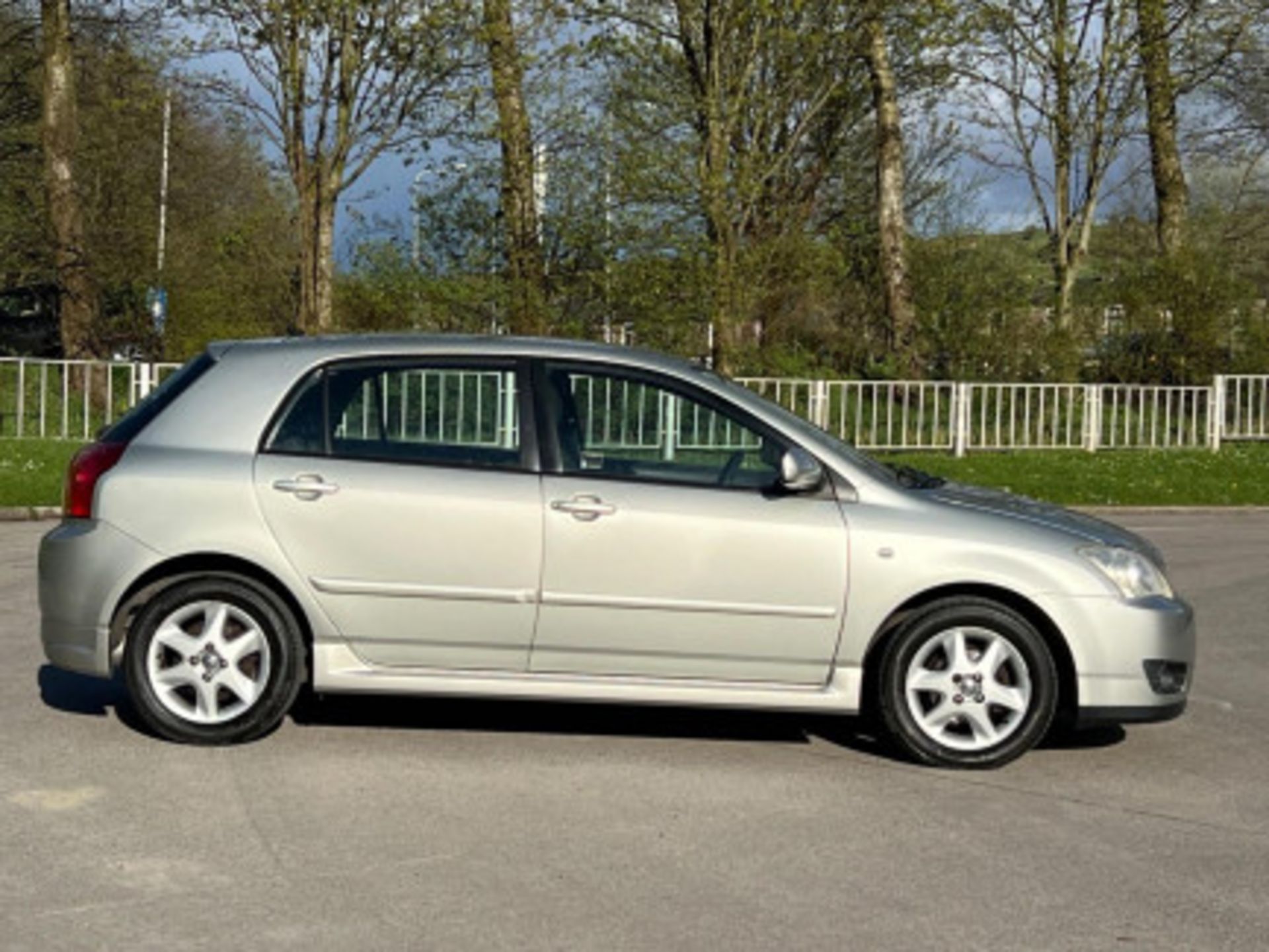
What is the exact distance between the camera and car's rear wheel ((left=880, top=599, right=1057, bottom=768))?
6660 mm

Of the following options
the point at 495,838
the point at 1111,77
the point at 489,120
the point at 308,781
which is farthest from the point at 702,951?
the point at 1111,77

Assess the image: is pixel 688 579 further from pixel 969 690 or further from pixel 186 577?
pixel 186 577

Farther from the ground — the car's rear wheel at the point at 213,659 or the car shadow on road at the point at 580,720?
the car's rear wheel at the point at 213,659

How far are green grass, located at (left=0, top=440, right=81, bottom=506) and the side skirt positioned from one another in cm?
932

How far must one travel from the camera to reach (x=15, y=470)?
760 inches

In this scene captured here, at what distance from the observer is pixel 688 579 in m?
6.63

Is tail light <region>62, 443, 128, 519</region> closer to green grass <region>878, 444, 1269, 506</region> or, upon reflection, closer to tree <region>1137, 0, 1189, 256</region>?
green grass <region>878, 444, 1269, 506</region>

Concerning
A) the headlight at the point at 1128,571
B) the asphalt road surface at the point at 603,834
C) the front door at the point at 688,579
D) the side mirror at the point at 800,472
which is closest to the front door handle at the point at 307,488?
the front door at the point at 688,579

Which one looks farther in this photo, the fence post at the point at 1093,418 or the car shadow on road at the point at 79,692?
the fence post at the point at 1093,418

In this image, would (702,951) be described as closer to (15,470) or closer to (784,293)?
(15,470)

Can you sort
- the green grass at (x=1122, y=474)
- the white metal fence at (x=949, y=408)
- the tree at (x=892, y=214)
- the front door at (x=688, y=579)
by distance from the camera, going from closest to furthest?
the front door at (x=688, y=579), the green grass at (x=1122, y=474), the white metal fence at (x=949, y=408), the tree at (x=892, y=214)

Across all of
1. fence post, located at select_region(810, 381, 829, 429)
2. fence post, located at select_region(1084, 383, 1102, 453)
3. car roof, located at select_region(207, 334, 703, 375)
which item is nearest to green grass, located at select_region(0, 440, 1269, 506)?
fence post, located at select_region(1084, 383, 1102, 453)

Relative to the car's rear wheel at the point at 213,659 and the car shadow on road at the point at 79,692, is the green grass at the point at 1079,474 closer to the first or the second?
the car shadow on road at the point at 79,692

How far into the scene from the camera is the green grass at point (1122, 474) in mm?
20672
